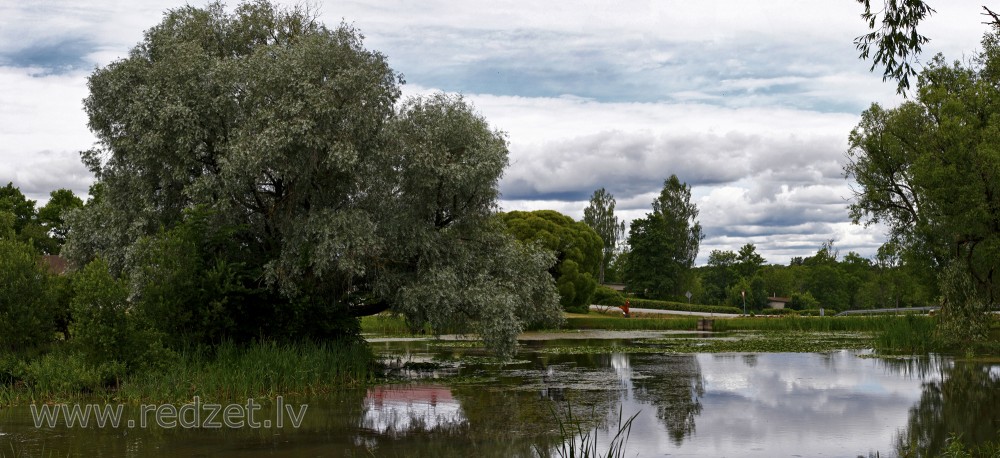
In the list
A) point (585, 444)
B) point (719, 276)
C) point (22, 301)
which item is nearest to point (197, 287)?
point (22, 301)

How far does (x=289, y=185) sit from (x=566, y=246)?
117 feet

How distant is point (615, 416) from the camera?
55.4ft

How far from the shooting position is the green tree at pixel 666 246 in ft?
270

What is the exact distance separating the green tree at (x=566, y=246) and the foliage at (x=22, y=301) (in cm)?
3419

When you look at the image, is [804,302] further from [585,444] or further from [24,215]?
→ [585,444]

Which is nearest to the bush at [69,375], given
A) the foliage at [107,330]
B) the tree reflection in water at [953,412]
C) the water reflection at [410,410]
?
the foliage at [107,330]

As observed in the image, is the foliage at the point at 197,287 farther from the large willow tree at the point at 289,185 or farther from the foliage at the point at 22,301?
the foliage at the point at 22,301

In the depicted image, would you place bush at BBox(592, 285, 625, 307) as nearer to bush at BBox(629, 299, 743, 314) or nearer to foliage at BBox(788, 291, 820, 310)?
bush at BBox(629, 299, 743, 314)

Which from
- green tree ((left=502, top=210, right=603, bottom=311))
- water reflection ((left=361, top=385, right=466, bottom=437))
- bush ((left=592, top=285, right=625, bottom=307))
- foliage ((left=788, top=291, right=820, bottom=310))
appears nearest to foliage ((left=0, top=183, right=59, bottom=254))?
green tree ((left=502, top=210, right=603, bottom=311))

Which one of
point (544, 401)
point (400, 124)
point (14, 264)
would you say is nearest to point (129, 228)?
point (14, 264)

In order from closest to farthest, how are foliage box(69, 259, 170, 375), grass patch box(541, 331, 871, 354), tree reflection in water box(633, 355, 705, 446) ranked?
tree reflection in water box(633, 355, 705, 446)
foliage box(69, 259, 170, 375)
grass patch box(541, 331, 871, 354)

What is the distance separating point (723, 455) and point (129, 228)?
54.7 ft

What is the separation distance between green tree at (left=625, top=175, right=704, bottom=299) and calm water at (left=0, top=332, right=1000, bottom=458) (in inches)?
2190

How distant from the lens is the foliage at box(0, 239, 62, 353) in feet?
66.8
